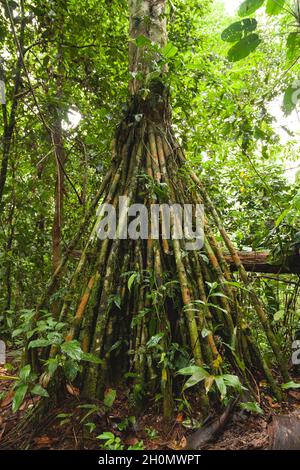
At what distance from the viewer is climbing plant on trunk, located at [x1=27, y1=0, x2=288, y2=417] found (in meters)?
1.87

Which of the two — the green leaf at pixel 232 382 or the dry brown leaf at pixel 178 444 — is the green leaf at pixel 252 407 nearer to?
the green leaf at pixel 232 382

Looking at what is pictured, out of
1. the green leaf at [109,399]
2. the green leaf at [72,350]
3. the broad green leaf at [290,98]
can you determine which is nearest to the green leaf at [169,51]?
the broad green leaf at [290,98]

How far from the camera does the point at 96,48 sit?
361 centimetres

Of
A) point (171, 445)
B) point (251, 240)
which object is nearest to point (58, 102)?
point (251, 240)

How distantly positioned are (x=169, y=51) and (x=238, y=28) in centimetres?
106

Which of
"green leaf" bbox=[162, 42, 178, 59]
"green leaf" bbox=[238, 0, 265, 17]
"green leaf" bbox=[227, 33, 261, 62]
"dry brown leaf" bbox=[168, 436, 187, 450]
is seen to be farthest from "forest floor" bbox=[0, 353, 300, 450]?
"green leaf" bbox=[162, 42, 178, 59]

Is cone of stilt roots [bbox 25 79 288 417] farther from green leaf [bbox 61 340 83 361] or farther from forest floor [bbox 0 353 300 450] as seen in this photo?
green leaf [bbox 61 340 83 361]

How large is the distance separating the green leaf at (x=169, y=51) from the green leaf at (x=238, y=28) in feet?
3.31

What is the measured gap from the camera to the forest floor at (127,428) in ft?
5.14

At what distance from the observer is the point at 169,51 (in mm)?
2457

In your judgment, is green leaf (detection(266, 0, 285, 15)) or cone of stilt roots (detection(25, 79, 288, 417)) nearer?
green leaf (detection(266, 0, 285, 15))

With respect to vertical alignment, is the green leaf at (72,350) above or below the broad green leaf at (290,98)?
below

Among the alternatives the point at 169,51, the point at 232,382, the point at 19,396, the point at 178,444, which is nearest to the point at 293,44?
the point at 169,51

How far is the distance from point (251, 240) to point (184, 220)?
85cm
